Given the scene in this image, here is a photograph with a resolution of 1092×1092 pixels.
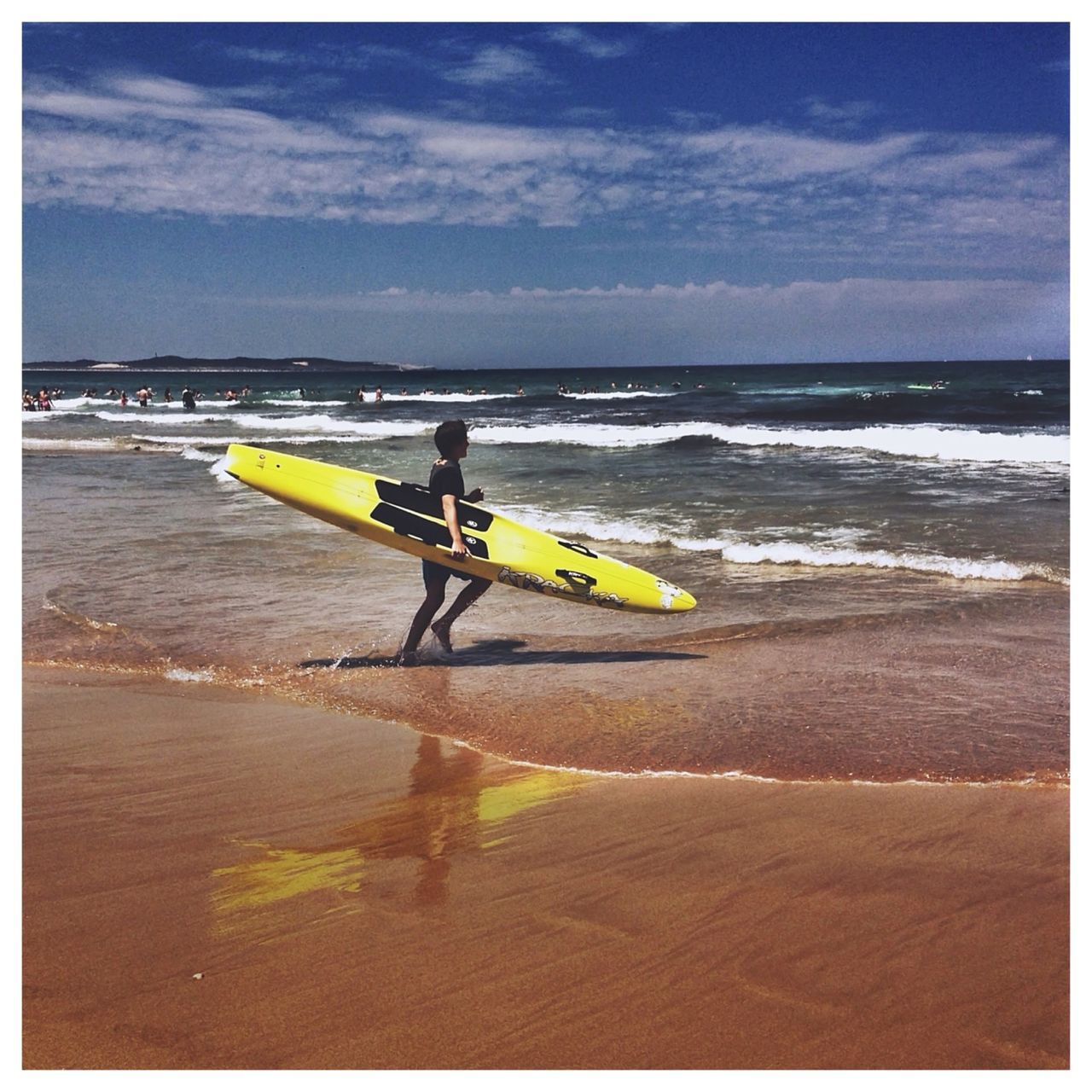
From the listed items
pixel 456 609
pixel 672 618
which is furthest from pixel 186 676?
pixel 672 618

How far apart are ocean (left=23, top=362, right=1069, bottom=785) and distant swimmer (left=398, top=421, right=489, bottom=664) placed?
0.12 m

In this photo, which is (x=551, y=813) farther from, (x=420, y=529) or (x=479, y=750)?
(x=420, y=529)

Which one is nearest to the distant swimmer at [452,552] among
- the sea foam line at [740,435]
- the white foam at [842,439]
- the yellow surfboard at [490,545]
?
the yellow surfboard at [490,545]

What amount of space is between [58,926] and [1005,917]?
2.14m

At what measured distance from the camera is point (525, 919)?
7.49 feet

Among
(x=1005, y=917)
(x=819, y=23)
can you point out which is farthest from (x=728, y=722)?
(x=819, y=23)

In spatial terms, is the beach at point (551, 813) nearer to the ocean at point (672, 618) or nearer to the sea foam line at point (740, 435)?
the ocean at point (672, 618)

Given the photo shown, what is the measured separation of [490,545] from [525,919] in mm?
2771

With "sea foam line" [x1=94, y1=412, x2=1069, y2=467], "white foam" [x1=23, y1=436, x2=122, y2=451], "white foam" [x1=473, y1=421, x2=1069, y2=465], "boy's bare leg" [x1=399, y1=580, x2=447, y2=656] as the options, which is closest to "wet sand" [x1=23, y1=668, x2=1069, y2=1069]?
"boy's bare leg" [x1=399, y1=580, x2=447, y2=656]

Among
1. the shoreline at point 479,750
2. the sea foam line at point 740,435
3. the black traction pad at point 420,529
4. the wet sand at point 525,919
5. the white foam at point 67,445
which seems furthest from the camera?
the white foam at point 67,445

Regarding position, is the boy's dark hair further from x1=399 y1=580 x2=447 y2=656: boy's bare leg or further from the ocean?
the ocean

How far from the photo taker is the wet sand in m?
1.92

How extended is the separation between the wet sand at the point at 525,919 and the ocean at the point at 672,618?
0.40 metres

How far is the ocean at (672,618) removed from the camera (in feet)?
11.6
